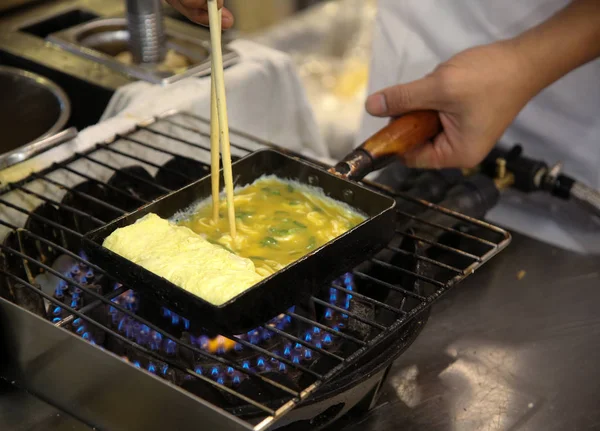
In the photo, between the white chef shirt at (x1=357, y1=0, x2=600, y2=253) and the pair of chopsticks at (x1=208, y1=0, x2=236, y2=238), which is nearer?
the pair of chopsticks at (x1=208, y1=0, x2=236, y2=238)

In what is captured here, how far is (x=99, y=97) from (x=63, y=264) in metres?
0.53

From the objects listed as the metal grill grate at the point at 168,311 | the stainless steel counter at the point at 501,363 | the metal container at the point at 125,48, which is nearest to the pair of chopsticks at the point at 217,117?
the metal grill grate at the point at 168,311

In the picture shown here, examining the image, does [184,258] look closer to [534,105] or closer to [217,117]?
[217,117]

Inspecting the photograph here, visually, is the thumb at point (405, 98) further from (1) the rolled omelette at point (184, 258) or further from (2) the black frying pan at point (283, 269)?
(1) the rolled omelette at point (184, 258)

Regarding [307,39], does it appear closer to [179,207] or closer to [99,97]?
[99,97]

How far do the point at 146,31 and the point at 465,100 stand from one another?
2.55ft

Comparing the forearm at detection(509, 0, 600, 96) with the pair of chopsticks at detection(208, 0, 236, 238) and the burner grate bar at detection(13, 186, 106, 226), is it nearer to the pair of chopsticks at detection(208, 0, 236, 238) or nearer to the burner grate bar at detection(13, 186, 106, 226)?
the pair of chopsticks at detection(208, 0, 236, 238)

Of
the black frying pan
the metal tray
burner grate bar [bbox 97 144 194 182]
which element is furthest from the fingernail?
burner grate bar [bbox 97 144 194 182]

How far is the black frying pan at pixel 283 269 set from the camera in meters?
0.91

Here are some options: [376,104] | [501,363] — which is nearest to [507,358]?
[501,363]

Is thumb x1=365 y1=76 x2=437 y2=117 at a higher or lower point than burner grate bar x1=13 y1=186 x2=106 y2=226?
higher

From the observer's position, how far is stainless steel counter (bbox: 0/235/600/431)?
1.10 metres

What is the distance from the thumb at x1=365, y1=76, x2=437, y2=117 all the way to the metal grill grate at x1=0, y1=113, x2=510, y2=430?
0.19 meters

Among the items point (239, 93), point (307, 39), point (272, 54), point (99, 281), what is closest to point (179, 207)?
point (99, 281)
